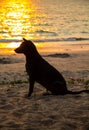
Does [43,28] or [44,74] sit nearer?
[44,74]

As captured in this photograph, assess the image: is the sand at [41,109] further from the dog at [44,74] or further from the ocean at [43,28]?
the ocean at [43,28]

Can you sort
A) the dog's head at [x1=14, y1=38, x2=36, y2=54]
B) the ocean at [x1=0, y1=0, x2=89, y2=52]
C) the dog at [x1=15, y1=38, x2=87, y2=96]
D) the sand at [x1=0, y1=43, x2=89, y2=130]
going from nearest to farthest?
the sand at [x1=0, y1=43, x2=89, y2=130], the dog's head at [x1=14, y1=38, x2=36, y2=54], the dog at [x1=15, y1=38, x2=87, y2=96], the ocean at [x1=0, y1=0, x2=89, y2=52]

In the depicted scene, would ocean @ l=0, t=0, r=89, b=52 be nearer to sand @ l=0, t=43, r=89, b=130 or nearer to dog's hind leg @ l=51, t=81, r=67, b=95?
sand @ l=0, t=43, r=89, b=130

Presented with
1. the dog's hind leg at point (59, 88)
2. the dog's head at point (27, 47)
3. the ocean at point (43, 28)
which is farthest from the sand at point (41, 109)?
the ocean at point (43, 28)

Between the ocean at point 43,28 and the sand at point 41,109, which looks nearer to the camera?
the sand at point 41,109

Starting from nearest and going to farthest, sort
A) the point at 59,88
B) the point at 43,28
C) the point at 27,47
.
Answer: the point at 27,47
the point at 59,88
the point at 43,28

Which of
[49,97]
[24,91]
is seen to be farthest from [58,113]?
[24,91]

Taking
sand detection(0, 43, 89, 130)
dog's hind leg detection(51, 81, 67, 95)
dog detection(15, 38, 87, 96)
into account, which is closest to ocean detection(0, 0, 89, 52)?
sand detection(0, 43, 89, 130)

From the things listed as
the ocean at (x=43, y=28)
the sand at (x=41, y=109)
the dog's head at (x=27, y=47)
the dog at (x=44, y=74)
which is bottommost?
the ocean at (x=43, y=28)

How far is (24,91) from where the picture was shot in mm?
10961

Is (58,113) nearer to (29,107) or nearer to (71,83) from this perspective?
(29,107)

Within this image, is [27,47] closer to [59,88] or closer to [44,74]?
[44,74]

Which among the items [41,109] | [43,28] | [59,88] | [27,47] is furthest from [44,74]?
[43,28]

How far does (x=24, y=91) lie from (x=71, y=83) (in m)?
1.92
